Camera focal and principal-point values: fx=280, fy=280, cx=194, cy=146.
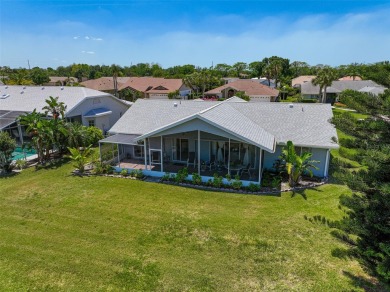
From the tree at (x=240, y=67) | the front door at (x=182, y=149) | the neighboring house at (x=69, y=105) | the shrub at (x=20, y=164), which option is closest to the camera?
the front door at (x=182, y=149)

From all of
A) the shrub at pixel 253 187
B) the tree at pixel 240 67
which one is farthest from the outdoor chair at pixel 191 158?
the tree at pixel 240 67

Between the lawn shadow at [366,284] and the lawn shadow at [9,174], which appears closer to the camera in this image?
the lawn shadow at [366,284]

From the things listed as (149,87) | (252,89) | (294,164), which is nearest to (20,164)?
(294,164)

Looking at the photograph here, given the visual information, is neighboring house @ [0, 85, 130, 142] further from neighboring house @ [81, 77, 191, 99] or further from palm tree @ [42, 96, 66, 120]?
neighboring house @ [81, 77, 191, 99]

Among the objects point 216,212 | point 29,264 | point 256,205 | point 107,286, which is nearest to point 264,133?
point 256,205

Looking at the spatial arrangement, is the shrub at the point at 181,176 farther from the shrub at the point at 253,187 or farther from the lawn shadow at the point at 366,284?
the lawn shadow at the point at 366,284

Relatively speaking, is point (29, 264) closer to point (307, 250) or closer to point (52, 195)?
point (52, 195)
